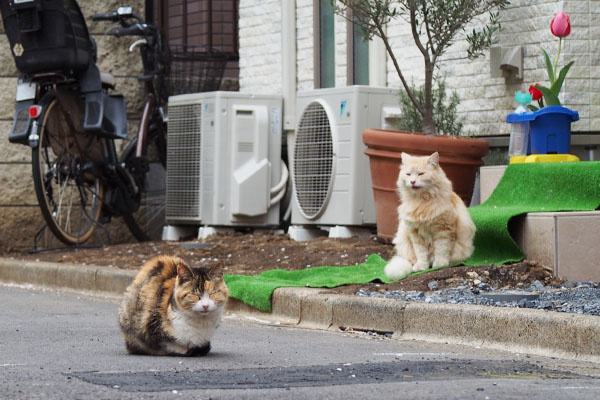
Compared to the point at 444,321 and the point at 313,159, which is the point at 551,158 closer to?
the point at 313,159

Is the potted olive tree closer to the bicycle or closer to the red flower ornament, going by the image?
the red flower ornament

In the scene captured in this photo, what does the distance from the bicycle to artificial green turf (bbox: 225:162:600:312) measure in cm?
334

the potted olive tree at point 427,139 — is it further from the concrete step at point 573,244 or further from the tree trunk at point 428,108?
the concrete step at point 573,244

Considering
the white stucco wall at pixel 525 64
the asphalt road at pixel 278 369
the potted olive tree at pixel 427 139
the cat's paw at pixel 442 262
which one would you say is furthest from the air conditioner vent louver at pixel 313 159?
the asphalt road at pixel 278 369

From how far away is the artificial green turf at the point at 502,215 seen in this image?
7.51 metres

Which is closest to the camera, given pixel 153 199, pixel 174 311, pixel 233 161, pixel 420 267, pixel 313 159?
pixel 174 311

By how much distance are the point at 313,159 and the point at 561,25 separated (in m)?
2.82

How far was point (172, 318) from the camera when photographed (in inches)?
200

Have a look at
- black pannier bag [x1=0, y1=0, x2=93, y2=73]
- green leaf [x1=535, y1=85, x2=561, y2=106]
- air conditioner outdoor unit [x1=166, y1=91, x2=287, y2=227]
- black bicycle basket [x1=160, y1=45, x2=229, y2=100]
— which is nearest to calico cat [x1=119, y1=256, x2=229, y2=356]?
green leaf [x1=535, y1=85, x2=561, y2=106]

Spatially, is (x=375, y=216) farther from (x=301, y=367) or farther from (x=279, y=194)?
(x=301, y=367)

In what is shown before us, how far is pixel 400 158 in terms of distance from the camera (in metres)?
8.78

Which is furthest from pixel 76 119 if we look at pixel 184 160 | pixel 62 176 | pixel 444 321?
pixel 444 321

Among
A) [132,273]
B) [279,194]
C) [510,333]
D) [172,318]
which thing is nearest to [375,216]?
[279,194]

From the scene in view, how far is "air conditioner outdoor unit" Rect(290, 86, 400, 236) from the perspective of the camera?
10.2 m
